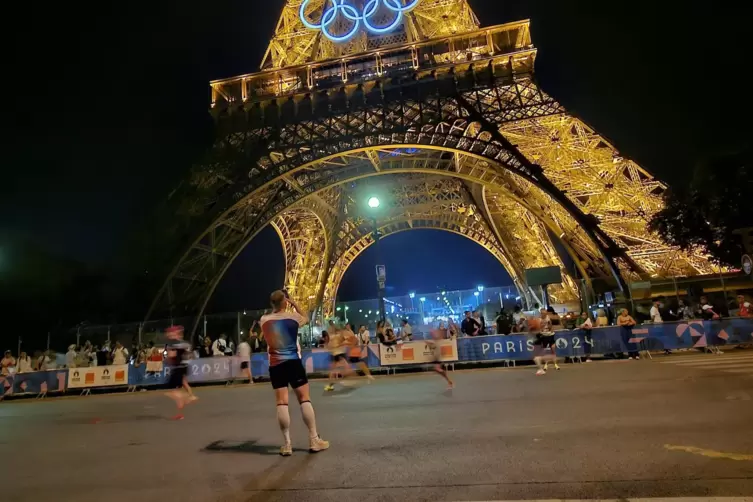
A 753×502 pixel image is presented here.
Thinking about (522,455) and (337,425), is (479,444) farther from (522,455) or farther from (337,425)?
(337,425)

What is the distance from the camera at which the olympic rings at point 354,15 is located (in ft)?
95.1

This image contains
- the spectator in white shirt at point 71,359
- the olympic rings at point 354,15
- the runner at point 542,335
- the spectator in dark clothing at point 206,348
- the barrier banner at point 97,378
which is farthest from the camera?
the olympic rings at point 354,15

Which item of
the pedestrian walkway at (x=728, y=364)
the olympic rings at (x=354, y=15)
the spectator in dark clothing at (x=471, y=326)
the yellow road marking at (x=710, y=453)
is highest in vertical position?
the olympic rings at (x=354, y=15)

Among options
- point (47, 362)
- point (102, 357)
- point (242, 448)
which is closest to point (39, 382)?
point (47, 362)

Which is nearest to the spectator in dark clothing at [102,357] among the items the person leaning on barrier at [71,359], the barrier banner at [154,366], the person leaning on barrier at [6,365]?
the person leaning on barrier at [71,359]

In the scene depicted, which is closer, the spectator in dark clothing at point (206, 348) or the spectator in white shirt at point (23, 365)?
the spectator in white shirt at point (23, 365)

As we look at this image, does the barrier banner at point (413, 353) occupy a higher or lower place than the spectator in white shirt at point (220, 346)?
lower

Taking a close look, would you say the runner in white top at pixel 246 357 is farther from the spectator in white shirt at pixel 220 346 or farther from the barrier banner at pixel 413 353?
the barrier banner at pixel 413 353

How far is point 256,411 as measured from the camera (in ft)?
27.9

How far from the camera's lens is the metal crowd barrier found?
47.4 feet

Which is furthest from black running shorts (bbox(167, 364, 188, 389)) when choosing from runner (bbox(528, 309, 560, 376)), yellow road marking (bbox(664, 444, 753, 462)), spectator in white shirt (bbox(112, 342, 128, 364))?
spectator in white shirt (bbox(112, 342, 128, 364))

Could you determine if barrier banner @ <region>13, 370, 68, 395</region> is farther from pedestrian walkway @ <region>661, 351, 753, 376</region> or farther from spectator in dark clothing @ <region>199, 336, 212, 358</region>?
pedestrian walkway @ <region>661, 351, 753, 376</region>

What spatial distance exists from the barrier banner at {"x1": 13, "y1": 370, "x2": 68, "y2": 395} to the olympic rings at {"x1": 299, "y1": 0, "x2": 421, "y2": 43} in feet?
74.0

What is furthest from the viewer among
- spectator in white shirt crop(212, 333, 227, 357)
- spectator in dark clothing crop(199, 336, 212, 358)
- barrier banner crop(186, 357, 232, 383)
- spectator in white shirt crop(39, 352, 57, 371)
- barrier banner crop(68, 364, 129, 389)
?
spectator in dark clothing crop(199, 336, 212, 358)
